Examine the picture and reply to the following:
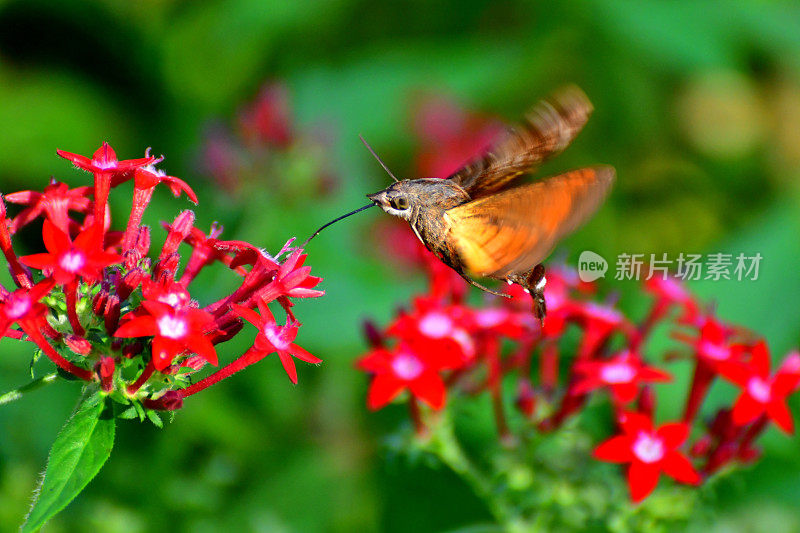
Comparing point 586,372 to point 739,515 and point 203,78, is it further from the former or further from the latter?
point 203,78

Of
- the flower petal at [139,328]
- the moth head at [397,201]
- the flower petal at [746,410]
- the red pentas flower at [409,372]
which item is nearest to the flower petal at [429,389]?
the red pentas flower at [409,372]

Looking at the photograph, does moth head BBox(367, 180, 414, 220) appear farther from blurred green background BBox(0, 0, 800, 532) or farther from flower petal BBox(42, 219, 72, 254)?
blurred green background BBox(0, 0, 800, 532)

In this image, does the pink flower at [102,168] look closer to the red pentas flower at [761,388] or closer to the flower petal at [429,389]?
the flower petal at [429,389]

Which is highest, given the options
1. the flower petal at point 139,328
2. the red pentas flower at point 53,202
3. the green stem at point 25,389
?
the red pentas flower at point 53,202

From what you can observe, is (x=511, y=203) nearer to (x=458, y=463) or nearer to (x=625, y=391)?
(x=625, y=391)

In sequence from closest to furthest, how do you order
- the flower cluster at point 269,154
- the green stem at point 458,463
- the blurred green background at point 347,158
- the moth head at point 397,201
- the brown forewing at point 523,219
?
the brown forewing at point 523,219 → the moth head at point 397,201 → the green stem at point 458,463 → the blurred green background at point 347,158 → the flower cluster at point 269,154
